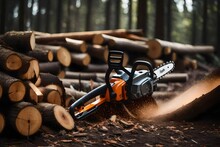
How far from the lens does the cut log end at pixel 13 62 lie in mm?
4656

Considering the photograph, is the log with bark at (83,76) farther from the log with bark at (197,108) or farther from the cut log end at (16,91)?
the cut log end at (16,91)

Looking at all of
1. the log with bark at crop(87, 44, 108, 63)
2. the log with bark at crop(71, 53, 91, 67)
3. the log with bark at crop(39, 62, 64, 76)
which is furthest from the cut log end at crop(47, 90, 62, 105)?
the log with bark at crop(87, 44, 108, 63)

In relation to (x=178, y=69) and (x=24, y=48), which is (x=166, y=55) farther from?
(x=24, y=48)

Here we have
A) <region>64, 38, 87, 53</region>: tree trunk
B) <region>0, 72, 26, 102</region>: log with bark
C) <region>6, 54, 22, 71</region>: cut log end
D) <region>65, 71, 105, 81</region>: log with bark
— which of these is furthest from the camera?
<region>64, 38, 87, 53</region>: tree trunk

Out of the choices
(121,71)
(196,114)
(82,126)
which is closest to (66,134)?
(82,126)

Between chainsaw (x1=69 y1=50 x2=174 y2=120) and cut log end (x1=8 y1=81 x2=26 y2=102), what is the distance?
0.84 metres

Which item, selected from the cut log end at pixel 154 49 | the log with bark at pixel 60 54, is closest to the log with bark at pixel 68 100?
the log with bark at pixel 60 54

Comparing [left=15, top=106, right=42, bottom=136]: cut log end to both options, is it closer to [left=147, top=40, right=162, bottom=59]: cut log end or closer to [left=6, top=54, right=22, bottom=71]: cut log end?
[left=6, top=54, right=22, bottom=71]: cut log end

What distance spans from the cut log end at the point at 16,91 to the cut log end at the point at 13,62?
0.41 metres

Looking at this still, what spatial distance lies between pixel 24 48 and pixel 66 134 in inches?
72.6

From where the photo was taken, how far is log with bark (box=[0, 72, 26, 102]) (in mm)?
4250

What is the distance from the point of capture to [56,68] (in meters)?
7.50

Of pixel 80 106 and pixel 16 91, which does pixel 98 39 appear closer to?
pixel 80 106

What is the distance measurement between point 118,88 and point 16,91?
1.67 meters
